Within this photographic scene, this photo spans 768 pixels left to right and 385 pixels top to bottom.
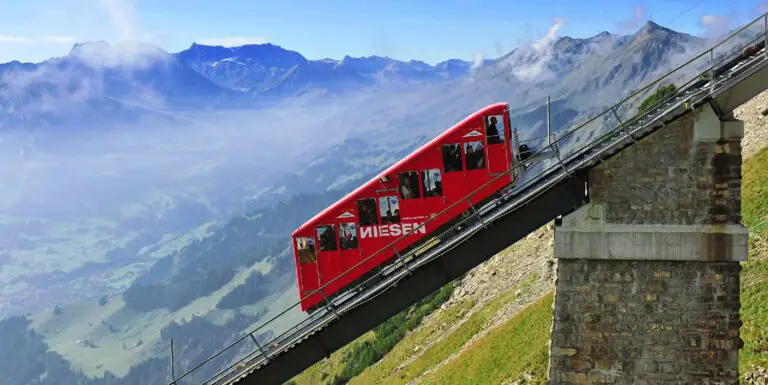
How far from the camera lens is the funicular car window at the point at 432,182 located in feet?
85.0

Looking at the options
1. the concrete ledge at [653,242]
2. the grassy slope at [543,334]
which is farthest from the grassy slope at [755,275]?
the concrete ledge at [653,242]

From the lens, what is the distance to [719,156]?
16234 mm

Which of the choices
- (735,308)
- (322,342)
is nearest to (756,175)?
(735,308)

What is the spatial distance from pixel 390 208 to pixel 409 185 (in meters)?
1.17

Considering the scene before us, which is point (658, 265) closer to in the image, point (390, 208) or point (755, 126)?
point (390, 208)

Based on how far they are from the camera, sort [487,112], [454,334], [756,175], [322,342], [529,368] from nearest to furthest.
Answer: [322,342] < [487,112] < [529,368] < [756,175] < [454,334]

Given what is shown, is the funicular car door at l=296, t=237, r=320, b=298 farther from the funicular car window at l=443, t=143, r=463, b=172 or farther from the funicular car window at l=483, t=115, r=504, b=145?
the funicular car window at l=483, t=115, r=504, b=145

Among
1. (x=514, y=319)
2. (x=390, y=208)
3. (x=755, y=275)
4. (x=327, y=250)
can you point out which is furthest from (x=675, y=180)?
(x=514, y=319)

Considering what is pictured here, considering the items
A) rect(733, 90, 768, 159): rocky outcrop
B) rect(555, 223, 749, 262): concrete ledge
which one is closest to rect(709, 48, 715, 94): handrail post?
rect(555, 223, 749, 262): concrete ledge

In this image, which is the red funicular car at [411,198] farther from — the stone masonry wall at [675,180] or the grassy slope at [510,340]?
the grassy slope at [510,340]

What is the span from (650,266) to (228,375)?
12749 millimetres

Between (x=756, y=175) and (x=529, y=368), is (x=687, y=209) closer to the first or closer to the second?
(x=529, y=368)

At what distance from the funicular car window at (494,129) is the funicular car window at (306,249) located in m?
8.40

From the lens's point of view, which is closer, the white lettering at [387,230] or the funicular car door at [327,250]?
the white lettering at [387,230]
